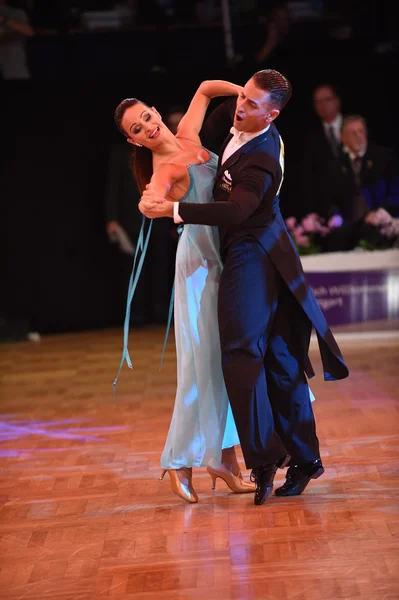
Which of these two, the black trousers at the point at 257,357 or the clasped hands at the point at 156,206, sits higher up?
the clasped hands at the point at 156,206

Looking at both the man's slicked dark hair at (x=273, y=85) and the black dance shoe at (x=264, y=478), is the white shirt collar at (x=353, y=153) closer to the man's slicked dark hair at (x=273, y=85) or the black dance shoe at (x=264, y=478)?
the man's slicked dark hair at (x=273, y=85)

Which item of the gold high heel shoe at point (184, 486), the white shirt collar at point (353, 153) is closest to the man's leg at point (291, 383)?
the gold high heel shoe at point (184, 486)

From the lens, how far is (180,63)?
7.90m

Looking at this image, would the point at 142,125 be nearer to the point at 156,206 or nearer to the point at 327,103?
the point at 156,206

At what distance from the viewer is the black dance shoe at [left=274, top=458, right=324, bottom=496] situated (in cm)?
343

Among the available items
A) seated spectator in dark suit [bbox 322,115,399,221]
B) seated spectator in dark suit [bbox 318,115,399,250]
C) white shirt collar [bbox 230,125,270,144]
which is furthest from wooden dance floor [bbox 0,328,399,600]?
seated spectator in dark suit [bbox 322,115,399,221]

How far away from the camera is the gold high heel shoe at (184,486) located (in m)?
3.45

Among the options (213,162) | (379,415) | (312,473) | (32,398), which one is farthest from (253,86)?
(32,398)

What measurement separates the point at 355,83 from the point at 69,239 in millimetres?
2822

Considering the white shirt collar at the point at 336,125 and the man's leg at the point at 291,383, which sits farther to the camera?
the white shirt collar at the point at 336,125

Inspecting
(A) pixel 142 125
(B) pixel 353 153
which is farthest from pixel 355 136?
(A) pixel 142 125

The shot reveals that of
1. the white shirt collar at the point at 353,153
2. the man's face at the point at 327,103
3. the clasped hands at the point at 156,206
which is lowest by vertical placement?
the white shirt collar at the point at 353,153

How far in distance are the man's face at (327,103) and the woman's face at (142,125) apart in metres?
4.08

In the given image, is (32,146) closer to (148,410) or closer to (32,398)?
(32,398)
